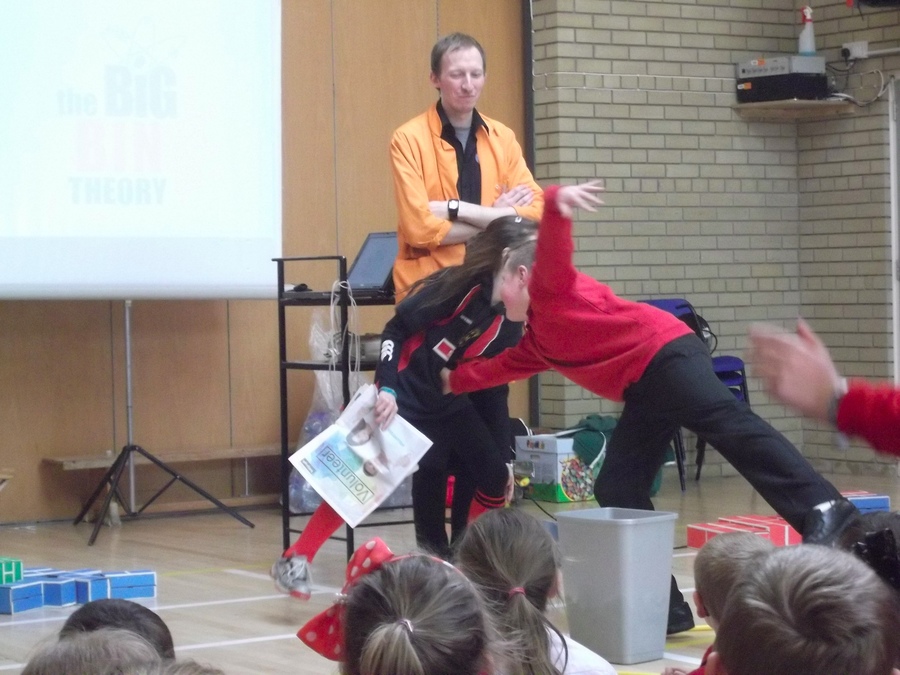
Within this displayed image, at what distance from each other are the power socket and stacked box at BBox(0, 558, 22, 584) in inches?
225

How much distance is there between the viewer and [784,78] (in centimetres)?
773

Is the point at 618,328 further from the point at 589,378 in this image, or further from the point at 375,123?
the point at 375,123

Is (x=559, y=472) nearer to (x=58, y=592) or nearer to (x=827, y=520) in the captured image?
(x=58, y=592)

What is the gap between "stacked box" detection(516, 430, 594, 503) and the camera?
686 centimetres

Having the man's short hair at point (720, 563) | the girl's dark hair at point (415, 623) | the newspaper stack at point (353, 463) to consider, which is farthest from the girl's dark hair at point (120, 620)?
the newspaper stack at point (353, 463)

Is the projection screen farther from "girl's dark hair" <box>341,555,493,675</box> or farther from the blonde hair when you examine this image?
the blonde hair

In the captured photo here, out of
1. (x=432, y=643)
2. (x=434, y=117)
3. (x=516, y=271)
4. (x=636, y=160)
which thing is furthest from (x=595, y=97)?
(x=432, y=643)

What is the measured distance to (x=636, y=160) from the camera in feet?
25.2

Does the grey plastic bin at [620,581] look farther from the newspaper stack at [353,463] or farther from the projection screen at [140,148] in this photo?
the projection screen at [140,148]

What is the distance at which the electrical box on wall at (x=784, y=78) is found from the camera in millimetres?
7703

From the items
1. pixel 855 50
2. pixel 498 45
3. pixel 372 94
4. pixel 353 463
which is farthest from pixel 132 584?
pixel 855 50

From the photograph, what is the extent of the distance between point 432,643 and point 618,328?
1.90m

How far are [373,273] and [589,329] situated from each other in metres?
1.74

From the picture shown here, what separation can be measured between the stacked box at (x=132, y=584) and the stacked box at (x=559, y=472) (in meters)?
2.82
